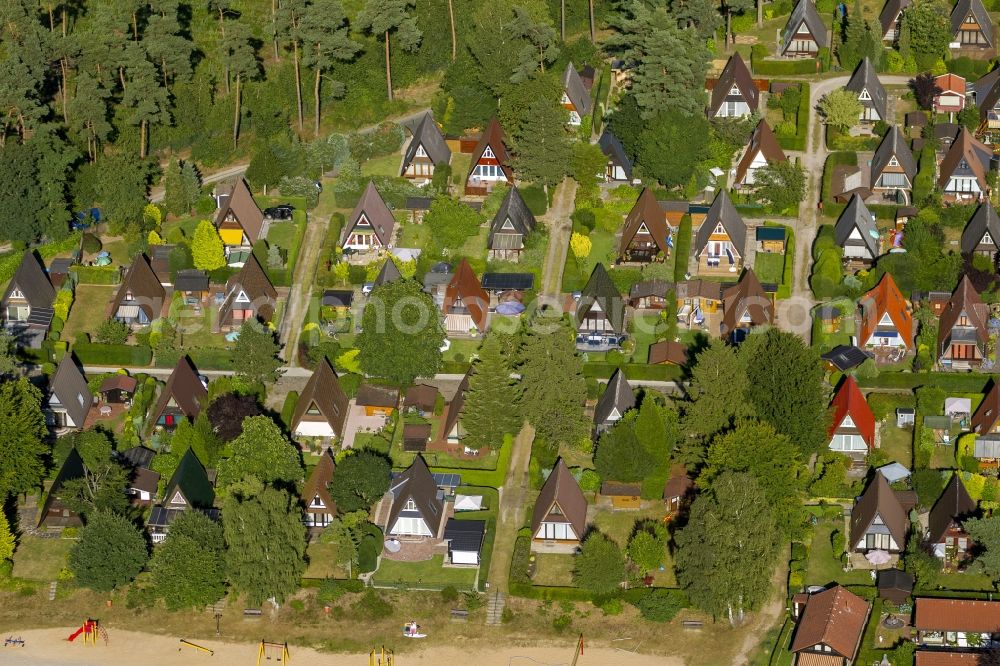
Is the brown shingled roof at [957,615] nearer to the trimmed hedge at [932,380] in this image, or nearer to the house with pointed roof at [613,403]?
the trimmed hedge at [932,380]

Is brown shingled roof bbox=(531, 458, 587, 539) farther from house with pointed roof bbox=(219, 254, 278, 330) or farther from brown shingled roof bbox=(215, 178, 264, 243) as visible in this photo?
brown shingled roof bbox=(215, 178, 264, 243)

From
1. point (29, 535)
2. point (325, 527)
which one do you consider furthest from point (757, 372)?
point (29, 535)

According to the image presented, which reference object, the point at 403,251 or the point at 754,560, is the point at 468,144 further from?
the point at 754,560

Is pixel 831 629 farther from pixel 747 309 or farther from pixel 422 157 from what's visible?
pixel 422 157

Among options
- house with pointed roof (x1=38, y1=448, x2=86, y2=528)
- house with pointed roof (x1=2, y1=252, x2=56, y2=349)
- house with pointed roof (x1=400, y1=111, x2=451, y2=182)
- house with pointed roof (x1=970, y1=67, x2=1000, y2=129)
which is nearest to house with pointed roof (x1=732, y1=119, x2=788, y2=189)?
house with pointed roof (x1=970, y1=67, x2=1000, y2=129)

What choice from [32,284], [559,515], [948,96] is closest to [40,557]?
[32,284]
